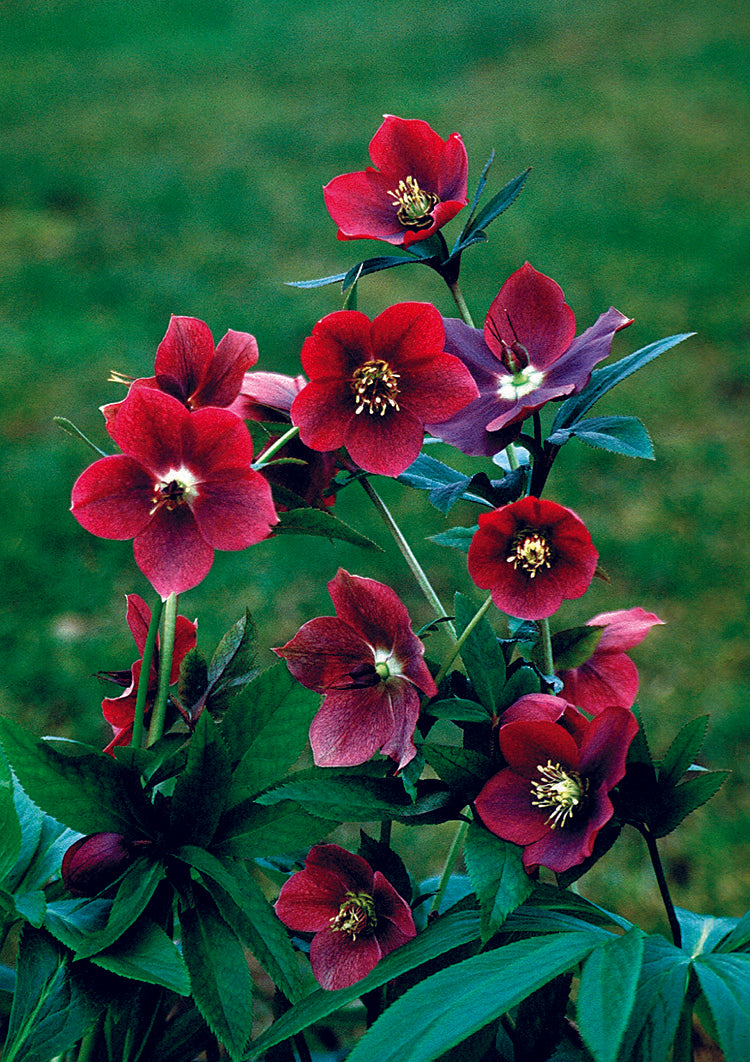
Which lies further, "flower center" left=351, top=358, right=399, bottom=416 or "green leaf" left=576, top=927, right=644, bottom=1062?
"flower center" left=351, top=358, right=399, bottom=416

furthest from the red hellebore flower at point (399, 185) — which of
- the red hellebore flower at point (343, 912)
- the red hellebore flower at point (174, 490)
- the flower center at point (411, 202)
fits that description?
the red hellebore flower at point (343, 912)

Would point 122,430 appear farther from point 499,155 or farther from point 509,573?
point 499,155

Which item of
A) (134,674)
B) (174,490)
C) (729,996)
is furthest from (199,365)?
(729,996)

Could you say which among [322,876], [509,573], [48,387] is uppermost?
[509,573]

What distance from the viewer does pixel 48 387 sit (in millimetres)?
2764

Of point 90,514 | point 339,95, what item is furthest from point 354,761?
point 339,95

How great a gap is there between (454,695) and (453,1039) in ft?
0.63

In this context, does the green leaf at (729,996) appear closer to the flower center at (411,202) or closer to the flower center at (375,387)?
the flower center at (375,387)

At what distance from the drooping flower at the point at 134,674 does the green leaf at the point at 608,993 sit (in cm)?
29

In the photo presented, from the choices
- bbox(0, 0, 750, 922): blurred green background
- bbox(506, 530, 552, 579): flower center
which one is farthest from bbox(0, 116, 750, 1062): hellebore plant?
bbox(0, 0, 750, 922): blurred green background

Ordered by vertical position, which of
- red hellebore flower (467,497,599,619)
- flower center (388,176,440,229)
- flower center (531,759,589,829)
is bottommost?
flower center (531,759,589,829)

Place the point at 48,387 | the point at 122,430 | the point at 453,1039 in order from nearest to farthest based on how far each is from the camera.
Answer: the point at 453,1039
the point at 122,430
the point at 48,387

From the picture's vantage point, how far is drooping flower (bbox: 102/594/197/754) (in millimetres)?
599

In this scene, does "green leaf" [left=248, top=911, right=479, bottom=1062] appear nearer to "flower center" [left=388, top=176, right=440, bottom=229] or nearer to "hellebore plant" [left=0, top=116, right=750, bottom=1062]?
"hellebore plant" [left=0, top=116, right=750, bottom=1062]
